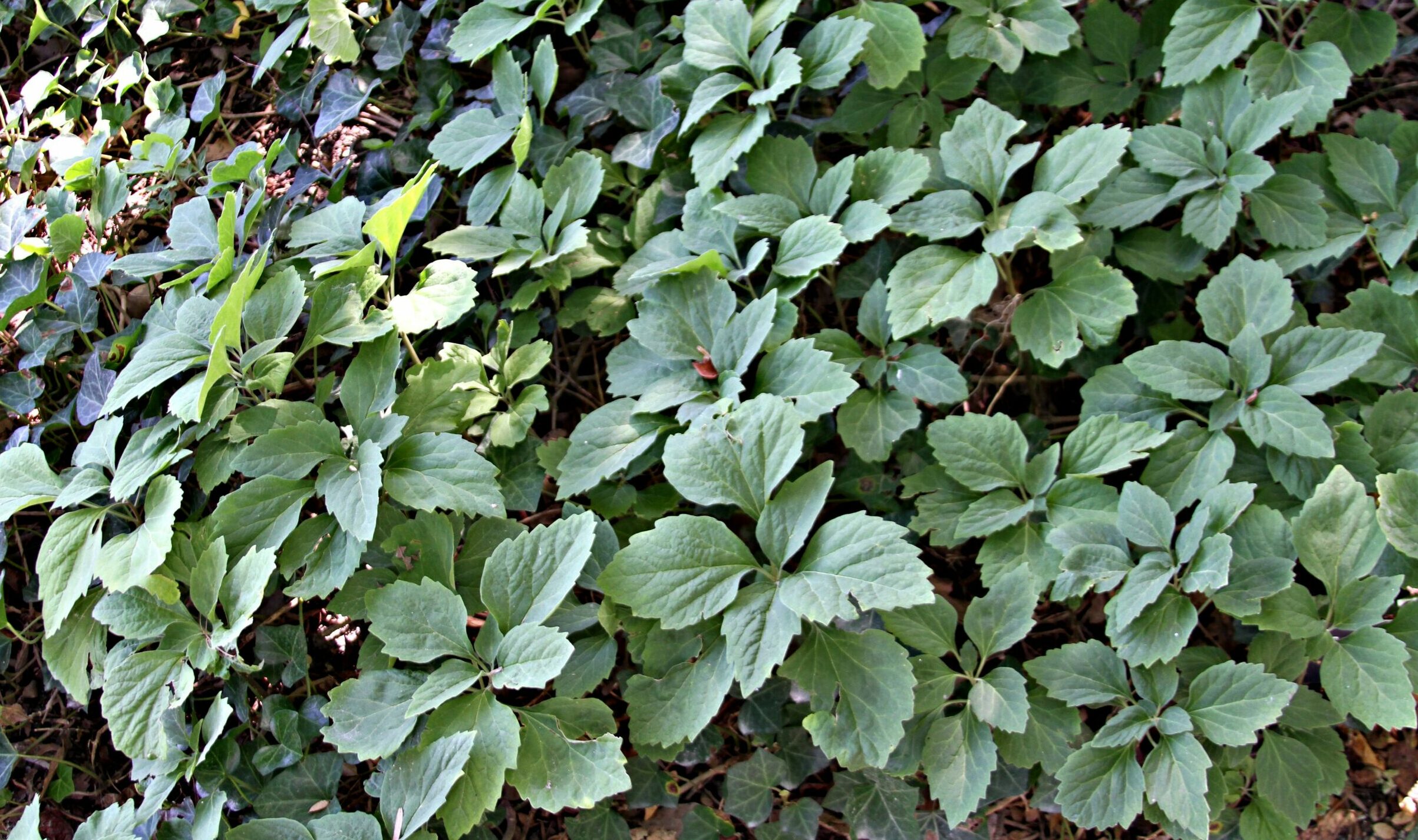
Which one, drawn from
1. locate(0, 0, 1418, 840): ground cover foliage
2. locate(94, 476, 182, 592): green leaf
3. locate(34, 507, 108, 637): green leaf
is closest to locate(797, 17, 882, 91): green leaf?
locate(0, 0, 1418, 840): ground cover foliage

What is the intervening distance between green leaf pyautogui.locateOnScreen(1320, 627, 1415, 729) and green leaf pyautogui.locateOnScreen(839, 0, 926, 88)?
111cm

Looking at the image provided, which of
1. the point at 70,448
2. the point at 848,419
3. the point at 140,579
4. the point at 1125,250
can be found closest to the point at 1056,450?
the point at 848,419

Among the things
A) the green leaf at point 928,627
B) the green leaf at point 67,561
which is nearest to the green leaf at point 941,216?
the green leaf at point 928,627

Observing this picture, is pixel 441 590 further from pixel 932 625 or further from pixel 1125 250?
pixel 1125 250

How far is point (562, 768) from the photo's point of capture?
1.31 meters

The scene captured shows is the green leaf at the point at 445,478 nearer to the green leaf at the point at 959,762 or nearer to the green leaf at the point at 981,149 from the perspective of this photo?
the green leaf at the point at 959,762

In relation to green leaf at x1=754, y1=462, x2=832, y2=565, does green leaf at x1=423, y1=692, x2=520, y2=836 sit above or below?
below

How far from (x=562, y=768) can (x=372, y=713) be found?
0.96 feet

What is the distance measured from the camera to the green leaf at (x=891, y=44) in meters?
1.63

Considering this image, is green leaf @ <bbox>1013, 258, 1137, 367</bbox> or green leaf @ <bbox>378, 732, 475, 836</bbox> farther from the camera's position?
green leaf @ <bbox>1013, 258, 1137, 367</bbox>

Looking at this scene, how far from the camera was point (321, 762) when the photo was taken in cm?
152

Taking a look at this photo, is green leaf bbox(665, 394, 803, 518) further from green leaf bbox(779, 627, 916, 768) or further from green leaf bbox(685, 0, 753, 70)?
green leaf bbox(685, 0, 753, 70)

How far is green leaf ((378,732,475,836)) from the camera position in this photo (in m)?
1.25

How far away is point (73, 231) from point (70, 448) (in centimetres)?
43
